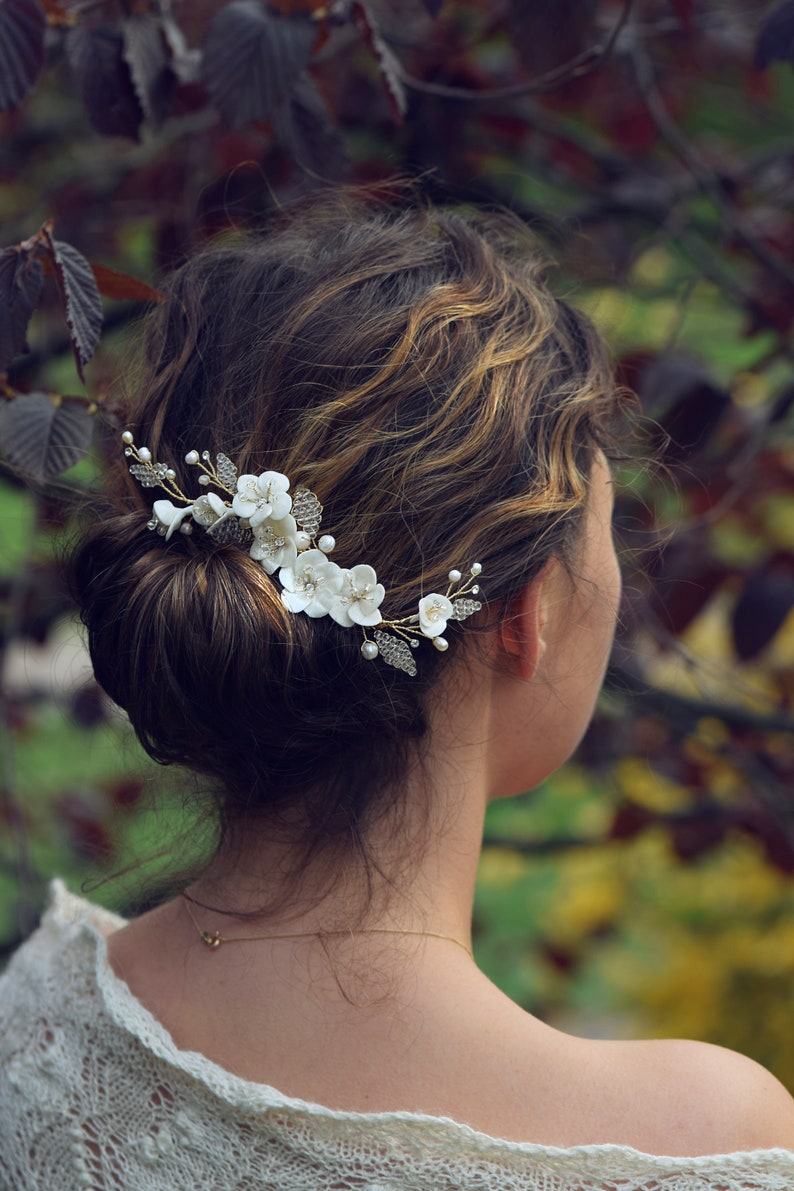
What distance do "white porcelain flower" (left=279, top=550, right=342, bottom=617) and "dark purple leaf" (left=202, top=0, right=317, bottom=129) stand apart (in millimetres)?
471

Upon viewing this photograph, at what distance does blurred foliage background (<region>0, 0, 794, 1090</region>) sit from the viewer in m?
1.16

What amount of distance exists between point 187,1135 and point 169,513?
519 millimetres

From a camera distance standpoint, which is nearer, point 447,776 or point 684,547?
point 447,776

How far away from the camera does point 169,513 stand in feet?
3.05

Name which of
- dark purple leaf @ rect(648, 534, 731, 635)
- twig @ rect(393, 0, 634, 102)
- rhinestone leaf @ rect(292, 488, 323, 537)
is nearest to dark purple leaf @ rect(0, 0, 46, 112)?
twig @ rect(393, 0, 634, 102)

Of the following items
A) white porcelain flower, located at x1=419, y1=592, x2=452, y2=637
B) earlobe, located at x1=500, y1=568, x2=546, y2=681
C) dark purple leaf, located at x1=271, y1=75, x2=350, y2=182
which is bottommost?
earlobe, located at x1=500, y1=568, x2=546, y2=681

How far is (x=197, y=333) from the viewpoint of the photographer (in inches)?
40.9

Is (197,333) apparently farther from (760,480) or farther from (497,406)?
(760,480)

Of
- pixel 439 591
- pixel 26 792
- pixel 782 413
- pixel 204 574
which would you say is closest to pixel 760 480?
pixel 782 413

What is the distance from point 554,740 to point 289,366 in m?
0.43

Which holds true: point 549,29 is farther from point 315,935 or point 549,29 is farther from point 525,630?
point 315,935

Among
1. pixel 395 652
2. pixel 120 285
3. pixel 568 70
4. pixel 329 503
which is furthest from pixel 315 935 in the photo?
pixel 568 70

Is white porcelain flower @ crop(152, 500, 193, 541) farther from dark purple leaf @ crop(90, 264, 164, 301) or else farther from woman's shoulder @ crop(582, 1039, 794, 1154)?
woman's shoulder @ crop(582, 1039, 794, 1154)

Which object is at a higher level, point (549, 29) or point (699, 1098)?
point (549, 29)
